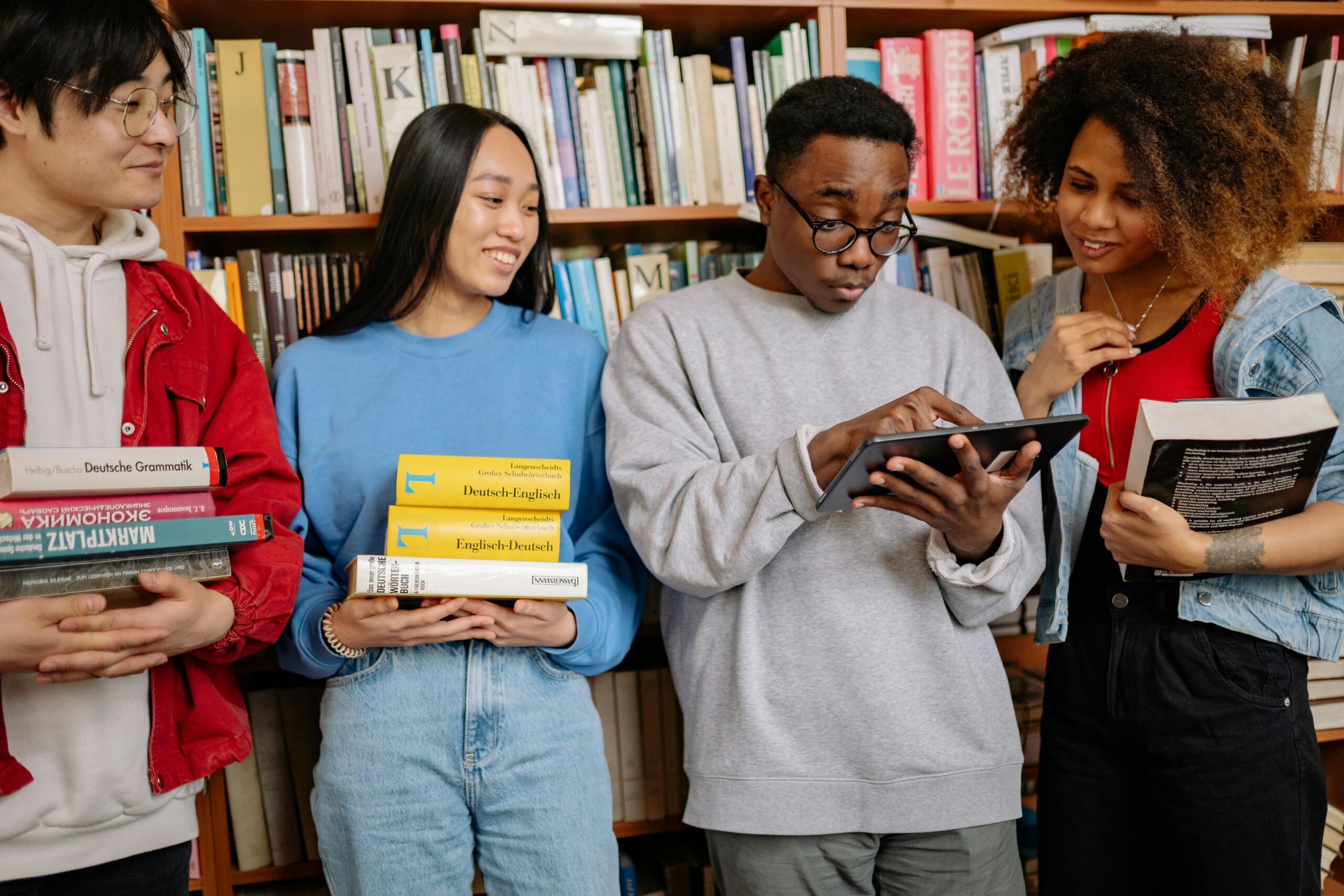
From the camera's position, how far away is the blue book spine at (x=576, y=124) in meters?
1.82

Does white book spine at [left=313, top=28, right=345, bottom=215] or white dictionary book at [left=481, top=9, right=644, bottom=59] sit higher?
white dictionary book at [left=481, top=9, right=644, bottom=59]

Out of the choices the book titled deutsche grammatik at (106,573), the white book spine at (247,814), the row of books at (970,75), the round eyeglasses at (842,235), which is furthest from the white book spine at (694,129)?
the white book spine at (247,814)

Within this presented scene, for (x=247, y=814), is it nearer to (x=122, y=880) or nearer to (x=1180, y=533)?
(x=122, y=880)

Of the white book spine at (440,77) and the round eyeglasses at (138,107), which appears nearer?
the round eyeglasses at (138,107)

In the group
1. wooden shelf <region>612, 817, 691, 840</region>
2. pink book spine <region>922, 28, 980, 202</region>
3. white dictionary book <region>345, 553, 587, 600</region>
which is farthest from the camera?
pink book spine <region>922, 28, 980, 202</region>

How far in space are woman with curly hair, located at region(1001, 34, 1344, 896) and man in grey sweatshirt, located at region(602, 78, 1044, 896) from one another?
15cm

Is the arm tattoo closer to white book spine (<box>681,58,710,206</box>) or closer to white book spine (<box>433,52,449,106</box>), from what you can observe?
white book spine (<box>681,58,710,206</box>)

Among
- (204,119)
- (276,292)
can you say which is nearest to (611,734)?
(276,292)

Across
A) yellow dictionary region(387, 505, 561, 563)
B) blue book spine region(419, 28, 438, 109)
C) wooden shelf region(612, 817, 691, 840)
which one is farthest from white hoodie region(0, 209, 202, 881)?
wooden shelf region(612, 817, 691, 840)

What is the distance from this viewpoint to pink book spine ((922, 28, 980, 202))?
192 centimetres

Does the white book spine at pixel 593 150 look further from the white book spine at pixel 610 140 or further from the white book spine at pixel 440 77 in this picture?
the white book spine at pixel 440 77

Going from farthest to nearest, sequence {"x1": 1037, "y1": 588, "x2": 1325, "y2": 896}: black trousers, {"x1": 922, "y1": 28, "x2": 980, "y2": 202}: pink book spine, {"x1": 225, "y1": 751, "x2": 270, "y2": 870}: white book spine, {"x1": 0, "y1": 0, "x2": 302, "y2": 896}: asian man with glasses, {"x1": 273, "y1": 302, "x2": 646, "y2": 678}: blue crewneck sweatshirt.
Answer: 1. {"x1": 922, "y1": 28, "x2": 980, "y2": 202}: pink book spine
2. {"x1": 225, "y1": 751, "x2": 270, "y2": 870}: white book spine
3. {"x1": 273, "y1": 302, "x2": 646, "y2": 678}: blue crewneck sweatshirt
4. {"x1": 1037, "y1": 588, "x2": 1325, "y2": 896}: black trousers
5. {"x1": 0, "y1": 0, "x2": 302, "y2": 896}: asian man with glasses

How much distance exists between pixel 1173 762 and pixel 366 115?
170 centimetres

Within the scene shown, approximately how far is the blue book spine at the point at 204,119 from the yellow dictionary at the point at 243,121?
0.02m
